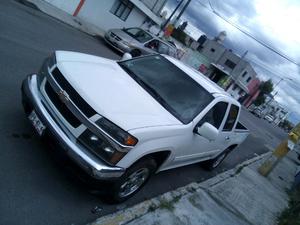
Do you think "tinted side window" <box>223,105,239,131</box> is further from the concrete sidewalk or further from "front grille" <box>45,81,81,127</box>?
"front grille" <box>45,81,81,127</box>

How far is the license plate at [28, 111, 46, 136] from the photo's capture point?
11.7 feet

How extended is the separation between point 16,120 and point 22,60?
3005mm

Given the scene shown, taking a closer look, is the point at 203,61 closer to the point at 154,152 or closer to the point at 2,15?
the point at 2,15

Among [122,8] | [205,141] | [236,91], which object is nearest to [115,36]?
[122,8]

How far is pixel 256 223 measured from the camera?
5652 mm

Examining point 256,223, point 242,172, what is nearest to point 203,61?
point 242,172

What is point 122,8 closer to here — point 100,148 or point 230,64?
point 100,148

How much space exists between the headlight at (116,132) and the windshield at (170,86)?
1209 mm

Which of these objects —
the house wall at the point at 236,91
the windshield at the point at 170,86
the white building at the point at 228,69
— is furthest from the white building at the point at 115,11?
the house wall at the point at 236,91

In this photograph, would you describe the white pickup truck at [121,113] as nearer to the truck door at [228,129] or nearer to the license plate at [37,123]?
the license plate at [37,123]

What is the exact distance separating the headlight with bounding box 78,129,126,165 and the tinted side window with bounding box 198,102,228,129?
1.75 meters

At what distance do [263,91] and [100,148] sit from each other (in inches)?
2679

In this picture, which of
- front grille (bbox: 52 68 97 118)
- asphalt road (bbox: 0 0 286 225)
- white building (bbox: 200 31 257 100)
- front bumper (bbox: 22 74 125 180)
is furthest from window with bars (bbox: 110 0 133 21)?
white building (bbox: 200 31 257 100)

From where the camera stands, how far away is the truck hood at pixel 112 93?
347cm
